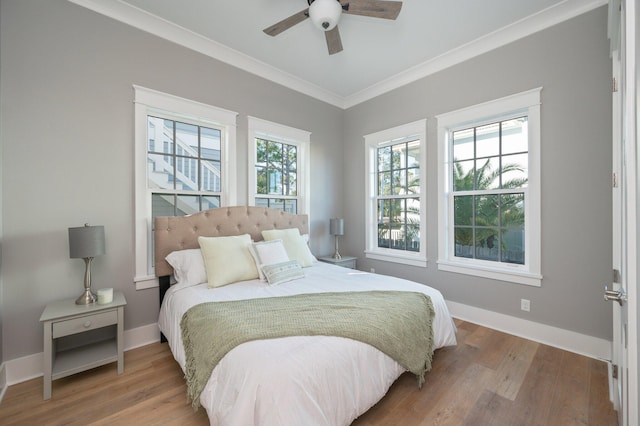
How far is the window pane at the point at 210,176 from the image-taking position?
9.88ft

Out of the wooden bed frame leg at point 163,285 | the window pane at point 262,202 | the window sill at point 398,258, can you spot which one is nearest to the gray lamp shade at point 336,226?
the window sill at point 398,258

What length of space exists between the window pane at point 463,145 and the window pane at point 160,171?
329 centimetres

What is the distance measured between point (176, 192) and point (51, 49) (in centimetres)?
144

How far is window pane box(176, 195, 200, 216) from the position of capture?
2.86m

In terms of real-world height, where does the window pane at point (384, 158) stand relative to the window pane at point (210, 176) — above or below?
above

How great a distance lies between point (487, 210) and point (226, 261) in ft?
9.43

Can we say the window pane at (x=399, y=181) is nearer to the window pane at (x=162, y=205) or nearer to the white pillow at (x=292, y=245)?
the white pillow at (x=292, y=245)

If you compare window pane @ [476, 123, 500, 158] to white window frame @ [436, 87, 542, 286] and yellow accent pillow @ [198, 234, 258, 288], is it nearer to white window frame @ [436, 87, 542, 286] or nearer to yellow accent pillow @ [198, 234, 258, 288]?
white window frame @ [436, 87, 542, 286]

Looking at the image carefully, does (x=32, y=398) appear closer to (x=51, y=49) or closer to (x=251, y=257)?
(x=251, y=257)

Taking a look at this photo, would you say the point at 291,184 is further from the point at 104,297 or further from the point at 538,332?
the point at 538,332

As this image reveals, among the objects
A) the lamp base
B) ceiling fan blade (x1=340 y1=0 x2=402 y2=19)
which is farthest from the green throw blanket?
ceiling fan blade (x1=340 y1=0 x2=402 y2=19)

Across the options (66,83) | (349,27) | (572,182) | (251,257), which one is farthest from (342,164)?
(66,83)

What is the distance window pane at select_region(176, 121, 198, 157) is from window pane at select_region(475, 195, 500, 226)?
3.29 meters

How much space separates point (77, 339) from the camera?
7.25ft
